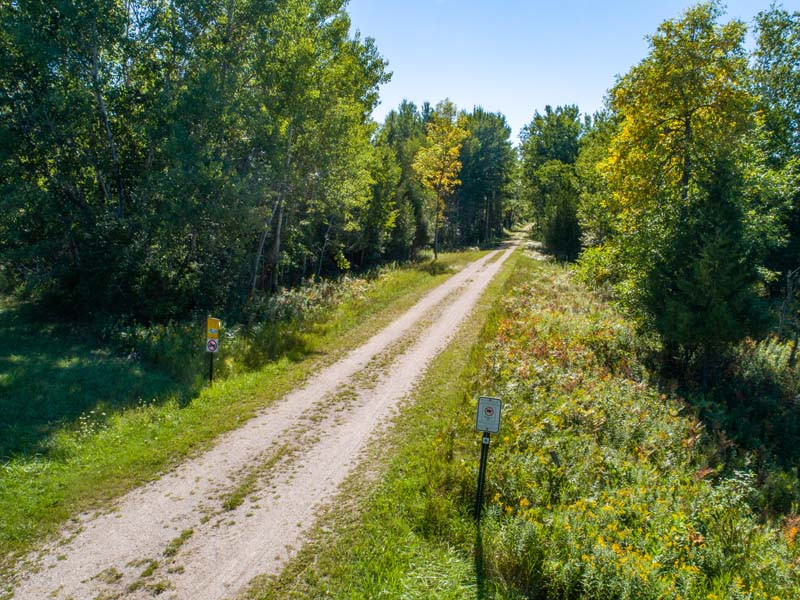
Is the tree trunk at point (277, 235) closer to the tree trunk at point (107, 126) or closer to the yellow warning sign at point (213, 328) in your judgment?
the tree trunk at point (107, 126)

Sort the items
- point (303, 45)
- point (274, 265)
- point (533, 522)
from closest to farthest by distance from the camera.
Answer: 1. point (533, 522)
2. point (303, 45)
3. point (274, 265)

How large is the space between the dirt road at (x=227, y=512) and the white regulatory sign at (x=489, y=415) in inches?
124

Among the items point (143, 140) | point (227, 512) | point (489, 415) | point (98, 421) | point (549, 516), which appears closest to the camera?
point (549, 516)

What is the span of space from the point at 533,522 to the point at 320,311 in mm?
14963

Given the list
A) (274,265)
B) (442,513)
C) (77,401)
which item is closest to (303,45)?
(274,265)

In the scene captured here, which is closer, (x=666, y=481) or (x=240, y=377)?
(x=666, y=481)

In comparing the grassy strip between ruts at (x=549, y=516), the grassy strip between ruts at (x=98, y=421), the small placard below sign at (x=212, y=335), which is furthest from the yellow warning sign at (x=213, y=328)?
the grassy strip between ruts at (x=549, y=516)

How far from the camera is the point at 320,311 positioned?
66.2ft

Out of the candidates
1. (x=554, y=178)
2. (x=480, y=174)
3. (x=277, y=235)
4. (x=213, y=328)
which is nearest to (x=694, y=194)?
(x=213, y=328)

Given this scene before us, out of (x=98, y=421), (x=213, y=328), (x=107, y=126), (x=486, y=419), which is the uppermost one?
(x=107, y=126)

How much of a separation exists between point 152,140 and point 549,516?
18.8 meters

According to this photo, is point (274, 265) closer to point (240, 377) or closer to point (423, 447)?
point (240, 377)

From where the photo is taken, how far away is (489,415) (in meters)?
7.28

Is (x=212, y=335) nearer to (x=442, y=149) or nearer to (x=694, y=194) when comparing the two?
(x=694, y=194)
